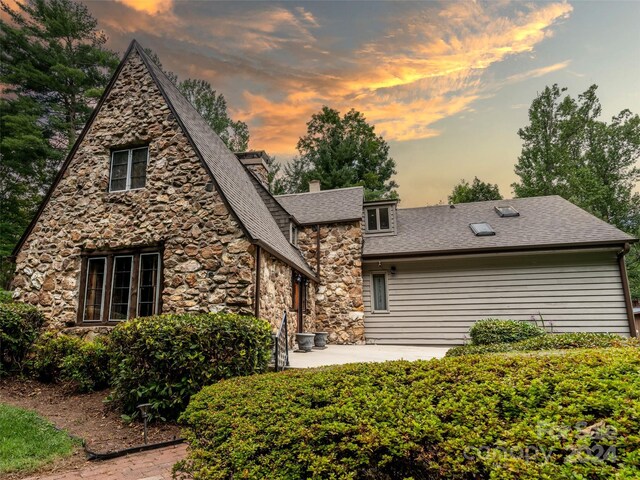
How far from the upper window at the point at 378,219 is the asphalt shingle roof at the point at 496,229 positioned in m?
0.49

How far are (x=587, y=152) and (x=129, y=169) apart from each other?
2762cm

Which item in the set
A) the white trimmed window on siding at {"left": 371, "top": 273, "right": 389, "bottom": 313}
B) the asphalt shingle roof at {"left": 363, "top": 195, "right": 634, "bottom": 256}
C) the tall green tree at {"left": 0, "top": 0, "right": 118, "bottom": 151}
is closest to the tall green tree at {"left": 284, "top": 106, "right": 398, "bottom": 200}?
the asphalt shingle roof at {"left": 363, "top": 195, "right": 634, "bottom": 256}

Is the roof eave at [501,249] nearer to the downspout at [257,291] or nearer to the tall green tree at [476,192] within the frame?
the downspout at [257,291]

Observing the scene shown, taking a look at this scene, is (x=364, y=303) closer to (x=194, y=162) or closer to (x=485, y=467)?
(x=194, y=162)

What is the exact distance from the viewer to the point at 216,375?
5250 millimetres

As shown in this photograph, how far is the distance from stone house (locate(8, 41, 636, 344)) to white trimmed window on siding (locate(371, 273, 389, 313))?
5cm

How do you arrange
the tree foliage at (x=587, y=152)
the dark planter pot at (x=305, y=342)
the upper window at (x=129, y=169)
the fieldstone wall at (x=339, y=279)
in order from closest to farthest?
1. the upper window at (x=129, y=169)
2. the dark planter pot at (x=305, y=342)
3. the fieldstone wall at (x=339, y=279)
4. the tree foliage at (x=587, y=152)

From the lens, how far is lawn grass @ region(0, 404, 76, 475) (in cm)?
384

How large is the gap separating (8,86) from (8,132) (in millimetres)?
3120

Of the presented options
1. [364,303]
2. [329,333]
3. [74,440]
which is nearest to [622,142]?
[364,303]

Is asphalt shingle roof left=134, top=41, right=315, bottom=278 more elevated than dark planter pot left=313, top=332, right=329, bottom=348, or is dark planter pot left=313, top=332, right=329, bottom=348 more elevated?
asphalt shingle roof left=134, top=41, right=315, bottom=278

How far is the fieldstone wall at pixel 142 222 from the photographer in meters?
7.46

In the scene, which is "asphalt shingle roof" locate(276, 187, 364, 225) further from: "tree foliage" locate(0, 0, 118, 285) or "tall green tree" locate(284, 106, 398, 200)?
"tree foliage" locate(0, 0, 118, 285)

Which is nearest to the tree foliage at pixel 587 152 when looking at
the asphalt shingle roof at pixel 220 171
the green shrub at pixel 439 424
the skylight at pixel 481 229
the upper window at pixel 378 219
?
the skylight at pixel 481 229
